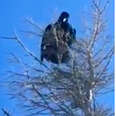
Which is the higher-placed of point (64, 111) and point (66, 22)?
point (66, 22)

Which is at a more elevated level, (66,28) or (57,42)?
(66,28)

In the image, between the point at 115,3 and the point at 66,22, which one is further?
the point at 66,22

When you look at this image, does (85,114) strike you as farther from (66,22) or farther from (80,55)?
(66,22)

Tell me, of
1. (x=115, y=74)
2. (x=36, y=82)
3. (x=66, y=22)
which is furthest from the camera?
(x=66, y=22)

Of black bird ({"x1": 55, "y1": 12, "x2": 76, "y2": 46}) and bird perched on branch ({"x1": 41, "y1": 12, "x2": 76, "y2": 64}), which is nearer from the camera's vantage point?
bird perched on branch ({"x1": 41, "y1": 12, "x2": 76, "y2": 64})

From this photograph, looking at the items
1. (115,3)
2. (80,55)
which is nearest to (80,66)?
(80,55)

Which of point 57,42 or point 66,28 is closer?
point 57,42

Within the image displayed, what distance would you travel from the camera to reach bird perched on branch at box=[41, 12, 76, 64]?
33.8ft

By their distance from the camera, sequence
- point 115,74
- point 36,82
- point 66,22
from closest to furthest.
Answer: point 115,74 < point 36,82 < point 66,22

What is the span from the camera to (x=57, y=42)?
1028 centimetres

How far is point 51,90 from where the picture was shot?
33.3 feet

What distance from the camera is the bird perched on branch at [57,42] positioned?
10.3m

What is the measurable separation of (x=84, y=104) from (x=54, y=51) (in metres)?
0.96

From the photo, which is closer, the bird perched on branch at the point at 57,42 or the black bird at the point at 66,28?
the bird perched on branch at the point at 57,42
